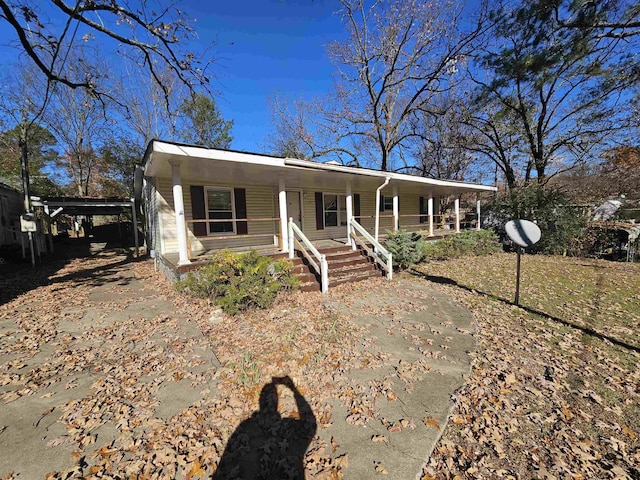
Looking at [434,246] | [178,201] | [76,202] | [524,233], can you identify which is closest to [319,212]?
[434,246]

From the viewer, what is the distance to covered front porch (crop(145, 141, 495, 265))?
254 inches

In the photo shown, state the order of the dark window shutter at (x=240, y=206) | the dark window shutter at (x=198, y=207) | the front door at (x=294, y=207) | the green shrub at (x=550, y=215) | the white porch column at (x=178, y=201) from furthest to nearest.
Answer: the green shrub at (x=550, y=215) < the front door at (x=294, y=207) < the dark window shutter at (x=240, y=206) < the dark window shutter at (x=198, y=207) < the white porch column at (x=178, y=201)

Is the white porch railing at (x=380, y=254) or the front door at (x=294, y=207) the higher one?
the front door at (x=294, y=207)

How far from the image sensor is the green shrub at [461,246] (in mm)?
11383

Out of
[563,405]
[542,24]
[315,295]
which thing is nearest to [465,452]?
[563,405]

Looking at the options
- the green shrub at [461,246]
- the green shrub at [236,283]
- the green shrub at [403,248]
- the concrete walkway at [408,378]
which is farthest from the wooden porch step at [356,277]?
the green shrub at [461,246]

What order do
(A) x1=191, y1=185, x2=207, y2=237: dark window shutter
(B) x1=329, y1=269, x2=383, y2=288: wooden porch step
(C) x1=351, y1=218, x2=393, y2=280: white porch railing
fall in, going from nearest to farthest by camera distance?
(B) x1=329, y1=269, x2=383, y2=288: wooden porch step, (C) x1=351, y1=218, x2=393, y2=280: white porch railing, (A) x1=191, y1=185, x2=207, y2=237: dark window shutter

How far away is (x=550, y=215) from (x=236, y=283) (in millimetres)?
14946

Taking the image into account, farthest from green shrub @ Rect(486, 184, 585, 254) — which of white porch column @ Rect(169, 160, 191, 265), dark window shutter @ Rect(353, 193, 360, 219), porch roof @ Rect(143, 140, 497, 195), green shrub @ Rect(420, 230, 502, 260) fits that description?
white porch column @ Rect(169, 160, 191, 265)

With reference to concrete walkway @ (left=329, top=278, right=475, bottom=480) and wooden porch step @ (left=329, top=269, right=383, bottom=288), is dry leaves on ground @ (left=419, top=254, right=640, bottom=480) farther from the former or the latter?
wooden porch step @ (left=329, top=269, right=383, bottom=288)

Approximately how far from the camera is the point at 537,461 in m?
2.20

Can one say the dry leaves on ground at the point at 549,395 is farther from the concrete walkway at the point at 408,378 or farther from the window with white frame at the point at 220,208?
the window with white frame at the point at 220,208

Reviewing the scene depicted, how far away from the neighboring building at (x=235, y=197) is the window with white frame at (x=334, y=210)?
0.15ft

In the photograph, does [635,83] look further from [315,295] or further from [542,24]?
[315,295]
